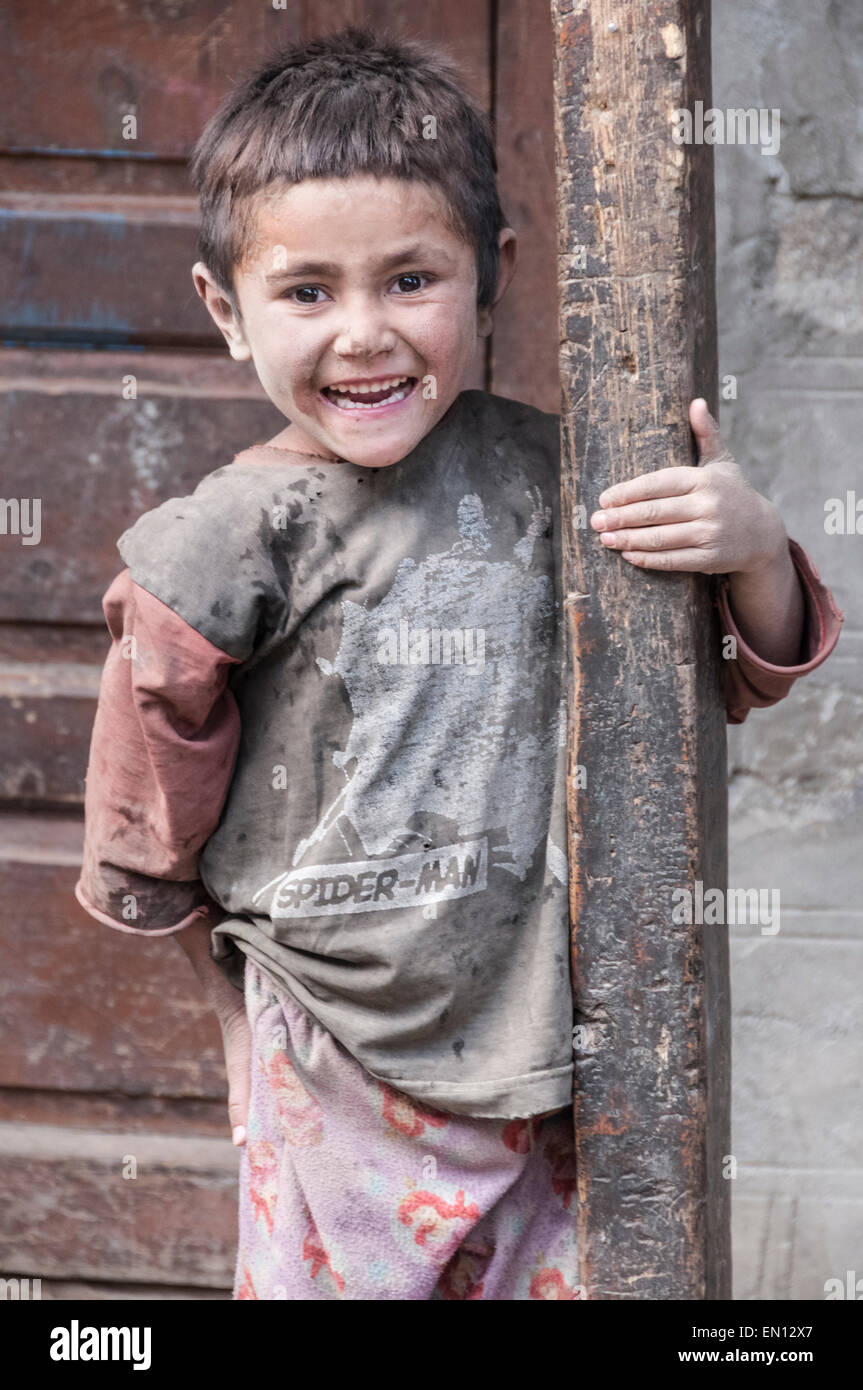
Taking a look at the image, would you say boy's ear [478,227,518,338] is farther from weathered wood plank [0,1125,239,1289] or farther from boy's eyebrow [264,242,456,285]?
weathered wood plank [0,1125,239,1289]

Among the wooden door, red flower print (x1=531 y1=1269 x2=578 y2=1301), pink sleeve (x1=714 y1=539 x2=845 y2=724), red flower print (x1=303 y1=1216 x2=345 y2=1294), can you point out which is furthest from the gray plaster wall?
red flower print (x1=303 y1=1216 x2=345 y2=1294)

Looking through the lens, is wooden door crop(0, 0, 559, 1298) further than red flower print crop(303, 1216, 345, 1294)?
Yes

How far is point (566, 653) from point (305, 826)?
275 mm

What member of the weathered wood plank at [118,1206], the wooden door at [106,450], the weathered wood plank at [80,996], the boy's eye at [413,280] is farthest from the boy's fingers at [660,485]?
the weathered wood plank at [118,1206]

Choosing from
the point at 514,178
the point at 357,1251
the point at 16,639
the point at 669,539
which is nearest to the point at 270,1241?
the point at 357,1251

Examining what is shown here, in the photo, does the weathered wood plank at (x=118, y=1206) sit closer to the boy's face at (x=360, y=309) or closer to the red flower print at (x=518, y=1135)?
the red flower print at (x=518, y=1135)

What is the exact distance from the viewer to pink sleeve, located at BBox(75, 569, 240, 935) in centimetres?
110

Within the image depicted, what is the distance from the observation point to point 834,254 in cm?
170

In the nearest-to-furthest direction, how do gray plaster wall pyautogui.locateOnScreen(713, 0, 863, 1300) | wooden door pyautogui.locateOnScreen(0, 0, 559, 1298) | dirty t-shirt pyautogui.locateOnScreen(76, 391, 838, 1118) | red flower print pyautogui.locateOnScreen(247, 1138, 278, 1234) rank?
1. dirty t-shirt pyautogui.locateOnScreen(76, 391, 838, 1118)
2. red flower print pyautogui.locateOnScreen(247, 1138, 278, 1234)
3. gray plaster wall pyautogui.locateOnScreen(713, 0, 863, 1300)
4. wooden door pyautogui.locateOnScreen(0, 0, 559, 1298)

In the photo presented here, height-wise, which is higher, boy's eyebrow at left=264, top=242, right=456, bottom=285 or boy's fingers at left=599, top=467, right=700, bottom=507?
boy's eyebrow at left=264, top=242, right=456, bottom=285

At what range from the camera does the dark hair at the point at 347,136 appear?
107 centimetres

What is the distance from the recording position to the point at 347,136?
1063 mm

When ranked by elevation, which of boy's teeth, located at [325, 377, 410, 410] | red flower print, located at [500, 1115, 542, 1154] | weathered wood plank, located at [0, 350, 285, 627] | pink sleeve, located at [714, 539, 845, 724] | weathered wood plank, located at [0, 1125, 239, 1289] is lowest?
weathered wood plank, located at [0, 1125, 239, 1289]
